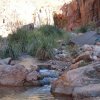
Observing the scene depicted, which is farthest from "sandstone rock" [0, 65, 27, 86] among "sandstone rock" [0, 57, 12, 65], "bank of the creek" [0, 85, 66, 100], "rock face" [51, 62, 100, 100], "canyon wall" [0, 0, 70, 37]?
"canyon wall" [0, 0, 70, 37]

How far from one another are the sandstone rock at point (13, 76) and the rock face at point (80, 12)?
17097 millimetres

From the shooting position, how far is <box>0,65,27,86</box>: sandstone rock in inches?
409

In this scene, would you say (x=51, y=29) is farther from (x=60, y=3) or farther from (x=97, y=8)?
(x=60, y=3)

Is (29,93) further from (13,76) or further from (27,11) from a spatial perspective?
(27,11)

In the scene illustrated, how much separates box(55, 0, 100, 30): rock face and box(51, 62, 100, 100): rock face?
18321 millimetres

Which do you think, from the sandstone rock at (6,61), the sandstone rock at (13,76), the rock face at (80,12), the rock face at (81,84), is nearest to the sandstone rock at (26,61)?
the sandstone rock at (6,61)

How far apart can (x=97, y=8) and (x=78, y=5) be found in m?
2.37

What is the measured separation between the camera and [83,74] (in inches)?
351

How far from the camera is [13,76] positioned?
1042 cm

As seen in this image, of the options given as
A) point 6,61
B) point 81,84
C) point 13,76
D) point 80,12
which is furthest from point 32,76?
point 80,12

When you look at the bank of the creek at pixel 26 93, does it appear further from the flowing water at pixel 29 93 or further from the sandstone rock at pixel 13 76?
the sandstone rock at pixel 13 76

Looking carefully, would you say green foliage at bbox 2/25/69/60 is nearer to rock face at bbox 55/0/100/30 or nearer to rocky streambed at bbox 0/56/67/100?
rocky streambed at bbox 0/56/67/100

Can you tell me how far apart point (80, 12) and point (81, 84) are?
21232mm

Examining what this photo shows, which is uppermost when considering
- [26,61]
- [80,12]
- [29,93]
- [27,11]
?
[27,11]
